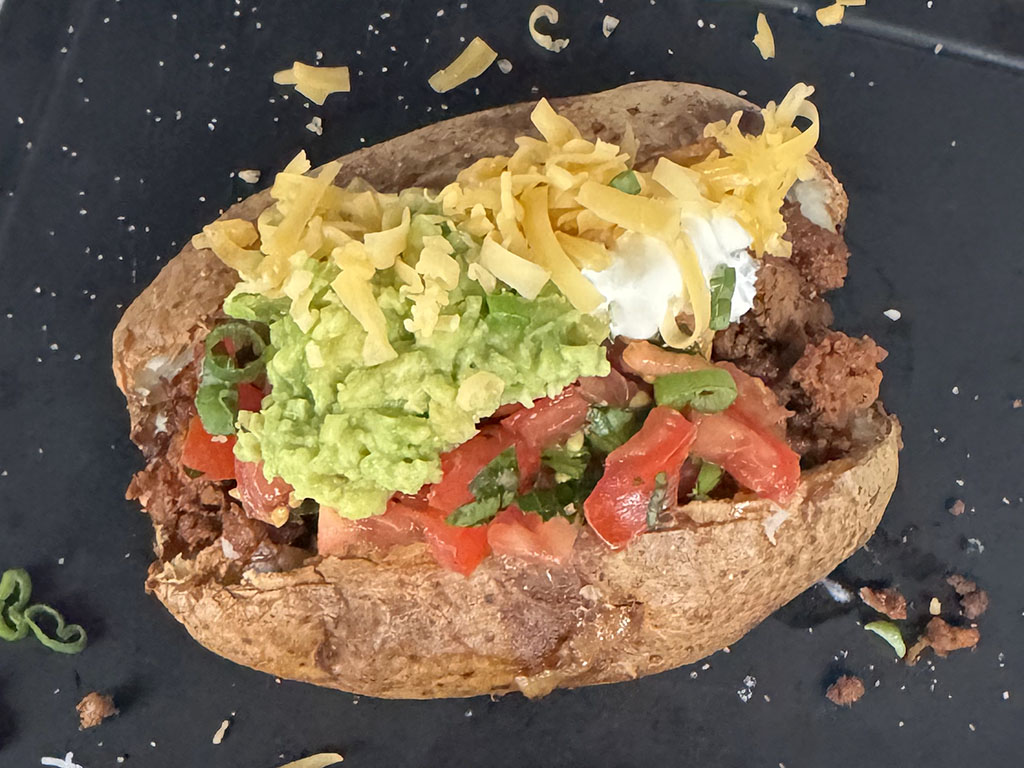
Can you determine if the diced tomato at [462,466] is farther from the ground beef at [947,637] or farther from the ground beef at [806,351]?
the ground beef at [947,637]

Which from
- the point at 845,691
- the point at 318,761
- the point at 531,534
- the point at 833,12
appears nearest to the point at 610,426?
the point at 531,534

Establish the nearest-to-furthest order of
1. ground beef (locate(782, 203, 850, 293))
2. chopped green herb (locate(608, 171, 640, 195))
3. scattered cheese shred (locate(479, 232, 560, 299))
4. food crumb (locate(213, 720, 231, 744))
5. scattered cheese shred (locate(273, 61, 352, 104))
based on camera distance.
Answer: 1. scattered cheese shred (locate(479, 232, 560, 299))
2. chopped green herb (locate(608, 171, 640, 195))
3. ground beef (locate(782, 203, 850, 293))
4. scattered cheese shred (locate(273, 61, 352, 104))
5. food crumb (locate(213, 720, 231, 744))

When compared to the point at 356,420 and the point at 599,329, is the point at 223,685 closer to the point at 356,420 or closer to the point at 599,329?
the point at 356,420

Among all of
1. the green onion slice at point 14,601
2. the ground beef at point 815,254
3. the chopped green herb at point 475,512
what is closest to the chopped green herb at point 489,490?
the chopped green herb at point 475,512

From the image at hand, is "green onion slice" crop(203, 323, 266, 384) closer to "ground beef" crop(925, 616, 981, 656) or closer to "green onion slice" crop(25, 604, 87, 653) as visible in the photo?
"green onion slice" crop(25, 604, 87, 653)

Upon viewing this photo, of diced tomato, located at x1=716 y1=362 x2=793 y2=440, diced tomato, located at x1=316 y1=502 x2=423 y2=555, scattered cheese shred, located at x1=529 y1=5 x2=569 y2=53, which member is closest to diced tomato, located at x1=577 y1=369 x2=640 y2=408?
diced tomato, located at x1=716 y1=362 x2=793 y2=440
